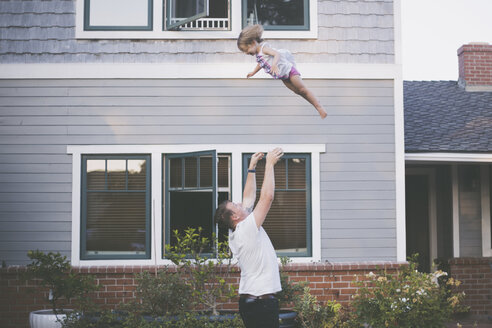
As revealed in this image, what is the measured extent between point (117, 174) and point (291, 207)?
2.23m

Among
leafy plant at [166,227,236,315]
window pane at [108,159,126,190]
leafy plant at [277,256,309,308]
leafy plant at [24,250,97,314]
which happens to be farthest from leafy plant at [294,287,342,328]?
window pane at [108,159,126,190]

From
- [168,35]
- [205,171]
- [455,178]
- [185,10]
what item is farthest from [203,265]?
[455,178]

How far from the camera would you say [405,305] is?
6.61m

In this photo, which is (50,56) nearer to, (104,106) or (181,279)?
(104,106)

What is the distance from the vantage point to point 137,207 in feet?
25.7

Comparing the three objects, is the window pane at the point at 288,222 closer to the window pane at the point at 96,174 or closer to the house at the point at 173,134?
the house at the point at 173,134

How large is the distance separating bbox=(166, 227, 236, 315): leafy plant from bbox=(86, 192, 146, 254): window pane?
0.49m

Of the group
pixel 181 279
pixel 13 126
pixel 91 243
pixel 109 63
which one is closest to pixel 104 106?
pixel 109 63

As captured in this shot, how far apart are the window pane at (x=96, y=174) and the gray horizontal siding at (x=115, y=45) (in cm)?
130

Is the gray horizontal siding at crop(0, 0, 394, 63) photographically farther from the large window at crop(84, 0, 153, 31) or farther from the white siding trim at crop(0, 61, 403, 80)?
the large window at crop(84, 0, 153, 31)

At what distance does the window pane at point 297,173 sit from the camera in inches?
311

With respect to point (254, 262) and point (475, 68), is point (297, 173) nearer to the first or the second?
point (254, 262)

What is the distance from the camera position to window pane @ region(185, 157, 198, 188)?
25.4 feet

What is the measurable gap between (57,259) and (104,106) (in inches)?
79.6
